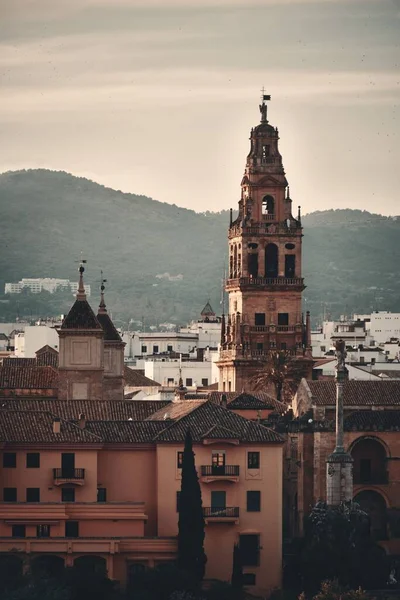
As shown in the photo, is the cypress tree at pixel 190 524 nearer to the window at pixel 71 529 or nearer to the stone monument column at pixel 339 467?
the window at pixel 71 529

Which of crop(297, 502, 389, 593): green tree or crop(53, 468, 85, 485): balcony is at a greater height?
crop(53, 468, 85, 485): balcony

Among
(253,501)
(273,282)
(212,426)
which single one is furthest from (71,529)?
(273,282)

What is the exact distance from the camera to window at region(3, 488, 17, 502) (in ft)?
398

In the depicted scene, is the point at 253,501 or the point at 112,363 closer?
the point at 253,501

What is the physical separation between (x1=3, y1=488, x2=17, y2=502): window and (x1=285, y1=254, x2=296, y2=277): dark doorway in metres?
52.7

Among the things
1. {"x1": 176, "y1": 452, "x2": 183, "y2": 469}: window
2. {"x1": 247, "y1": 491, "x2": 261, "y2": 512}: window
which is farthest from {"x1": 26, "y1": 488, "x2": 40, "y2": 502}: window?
{"x1": 247, "y1": 491, "x2": 261, "y2": 512}: window

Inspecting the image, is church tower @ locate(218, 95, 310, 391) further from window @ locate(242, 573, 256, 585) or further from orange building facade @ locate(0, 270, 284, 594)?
window @ locate(242, 573, 256, 585)

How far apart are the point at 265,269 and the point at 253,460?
49.1 meters

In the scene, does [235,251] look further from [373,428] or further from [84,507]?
[84,507]

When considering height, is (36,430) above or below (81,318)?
below

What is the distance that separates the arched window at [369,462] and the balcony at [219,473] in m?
16.1

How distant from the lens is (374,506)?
137125mm

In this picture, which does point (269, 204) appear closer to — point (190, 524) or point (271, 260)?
point (271, 260)

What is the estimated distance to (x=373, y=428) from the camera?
136625mm
